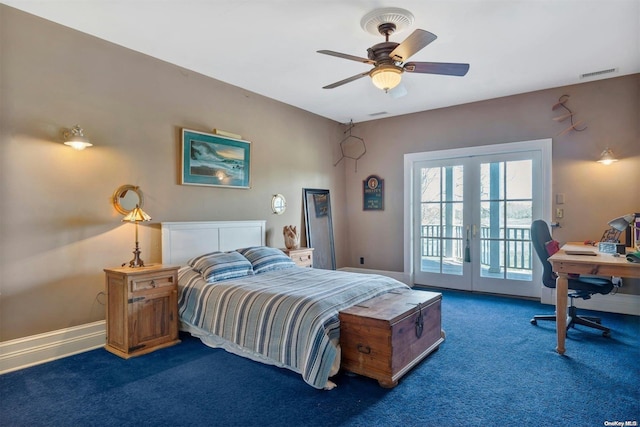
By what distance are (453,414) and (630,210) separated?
3615 millimetres

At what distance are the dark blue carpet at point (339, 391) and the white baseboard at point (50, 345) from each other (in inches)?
4.0

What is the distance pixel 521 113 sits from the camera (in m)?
4.77

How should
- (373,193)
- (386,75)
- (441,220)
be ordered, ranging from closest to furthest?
(386,75) < (441,220) < (373,193)

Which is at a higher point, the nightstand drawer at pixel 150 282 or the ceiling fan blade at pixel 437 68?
the ceiling fan blade at pixel 437 68

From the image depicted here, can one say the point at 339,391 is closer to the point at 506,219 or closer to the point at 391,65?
the point at 391,65

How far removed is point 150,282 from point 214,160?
1634 mm

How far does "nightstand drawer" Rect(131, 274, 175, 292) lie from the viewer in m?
2.99

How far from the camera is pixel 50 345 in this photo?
2922 mm

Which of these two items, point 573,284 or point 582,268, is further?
point 573,284

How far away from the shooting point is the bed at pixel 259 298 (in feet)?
8.14

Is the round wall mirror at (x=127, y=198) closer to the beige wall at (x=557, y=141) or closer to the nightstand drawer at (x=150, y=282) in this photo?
the nightstand drawer at (x=150, y=282)

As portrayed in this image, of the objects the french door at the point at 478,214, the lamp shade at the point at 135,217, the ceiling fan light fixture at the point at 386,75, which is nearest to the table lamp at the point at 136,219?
the lamp shade at the point at 135,217

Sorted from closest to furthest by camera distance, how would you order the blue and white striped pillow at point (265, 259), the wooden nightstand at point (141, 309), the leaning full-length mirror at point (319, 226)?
the wooden nightstand at point (141, 309) < the blue and white striped pillow at point (265, 259) < the leaning full-length mirror at point (319, 226)

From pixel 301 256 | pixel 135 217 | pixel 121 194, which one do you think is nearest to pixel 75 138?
pixel 121 194
